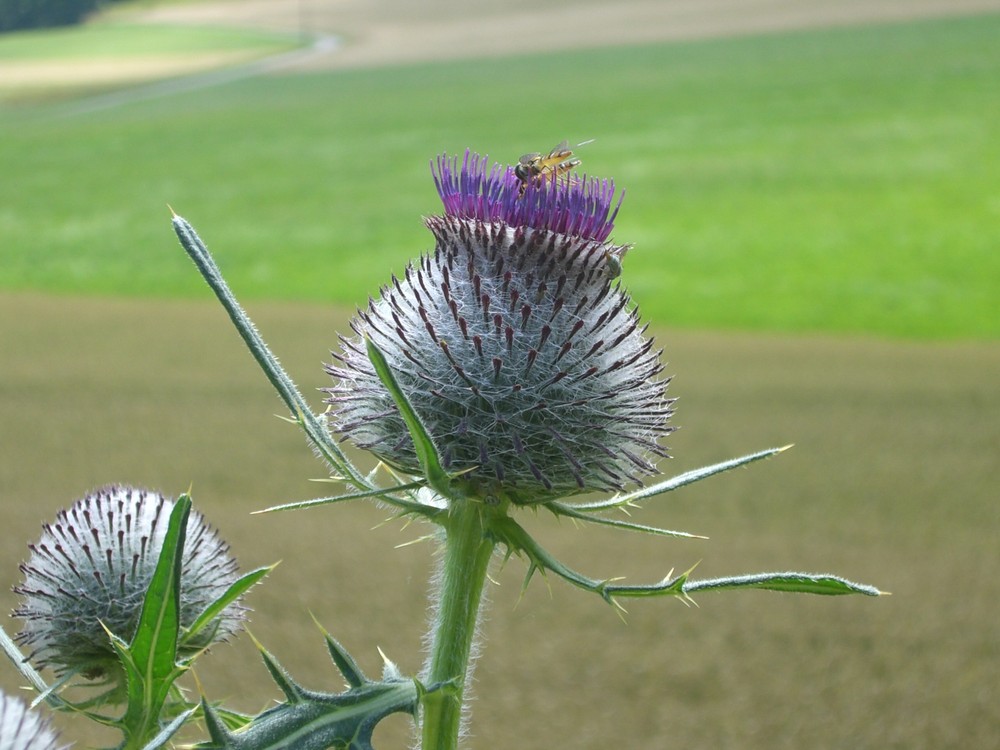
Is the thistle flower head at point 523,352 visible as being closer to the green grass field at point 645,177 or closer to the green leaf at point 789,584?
the green leaf at point 789,584

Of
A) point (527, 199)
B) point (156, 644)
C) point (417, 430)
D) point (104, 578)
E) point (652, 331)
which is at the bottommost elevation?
point (652, 331)

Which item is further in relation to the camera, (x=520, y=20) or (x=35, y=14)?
(x=520, y=20)

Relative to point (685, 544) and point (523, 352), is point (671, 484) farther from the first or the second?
point (685, 544)

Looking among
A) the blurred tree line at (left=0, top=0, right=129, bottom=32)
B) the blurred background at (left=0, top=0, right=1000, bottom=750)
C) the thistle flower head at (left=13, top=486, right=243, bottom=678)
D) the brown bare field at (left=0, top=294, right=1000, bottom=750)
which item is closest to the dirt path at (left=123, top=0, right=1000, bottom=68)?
the blurred background at (left=0, top=0, right=1000, bottom=750)

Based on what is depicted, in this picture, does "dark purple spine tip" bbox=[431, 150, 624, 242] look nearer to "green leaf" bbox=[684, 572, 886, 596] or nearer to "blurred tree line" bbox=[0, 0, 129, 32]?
"green leaf" bbox=[684, 572, 886, 596]

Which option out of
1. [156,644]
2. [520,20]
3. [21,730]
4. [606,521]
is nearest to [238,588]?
[156,644]

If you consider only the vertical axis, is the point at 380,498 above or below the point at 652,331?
above

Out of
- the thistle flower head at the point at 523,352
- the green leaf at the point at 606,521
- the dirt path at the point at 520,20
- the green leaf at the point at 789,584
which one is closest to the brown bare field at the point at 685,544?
the thistle flower head at the point at 523,352
